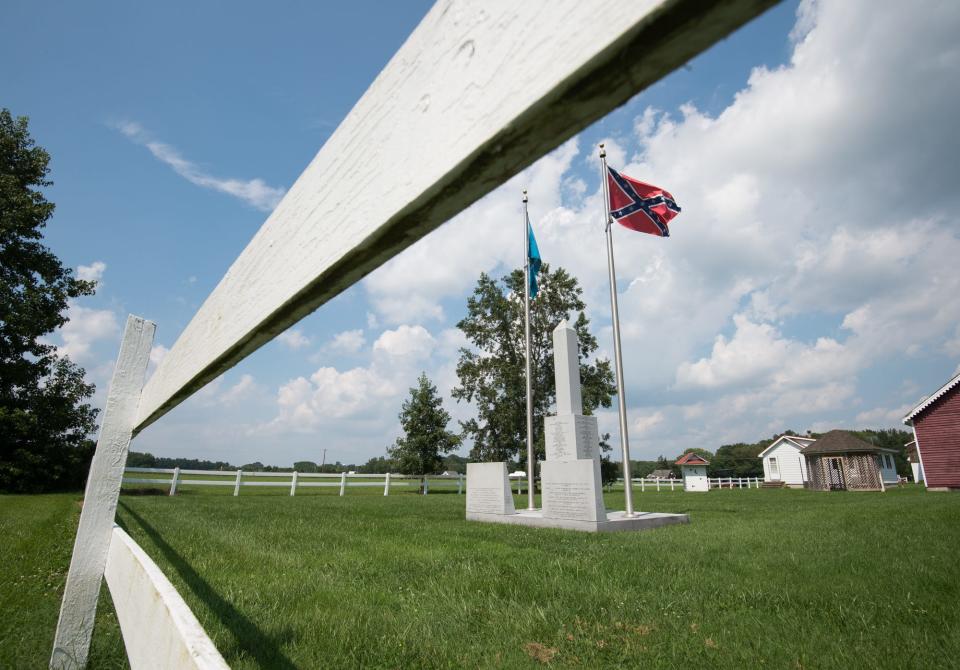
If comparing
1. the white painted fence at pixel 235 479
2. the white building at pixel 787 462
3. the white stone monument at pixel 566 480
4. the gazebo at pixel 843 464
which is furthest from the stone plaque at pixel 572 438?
the white building at pixel 787 462

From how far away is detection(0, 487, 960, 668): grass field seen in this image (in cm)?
293

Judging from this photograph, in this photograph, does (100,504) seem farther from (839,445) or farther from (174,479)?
(839,445)

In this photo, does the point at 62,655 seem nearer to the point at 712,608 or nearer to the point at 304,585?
the point at 304,585

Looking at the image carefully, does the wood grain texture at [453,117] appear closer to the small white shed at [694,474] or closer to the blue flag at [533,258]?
the blue flag at [533,258]

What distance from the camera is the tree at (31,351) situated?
21.2 m

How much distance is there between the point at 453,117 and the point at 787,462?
5864cm

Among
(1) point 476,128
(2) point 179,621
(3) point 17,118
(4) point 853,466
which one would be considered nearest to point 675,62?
(1) point 476,128

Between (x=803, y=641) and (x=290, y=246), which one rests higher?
(x=290, y=246)

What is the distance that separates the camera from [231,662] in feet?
8.70

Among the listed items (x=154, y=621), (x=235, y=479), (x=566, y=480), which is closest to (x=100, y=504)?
(x=154, y=621)

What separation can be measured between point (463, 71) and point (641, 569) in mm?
5286

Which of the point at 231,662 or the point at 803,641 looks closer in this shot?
the point at 231,662

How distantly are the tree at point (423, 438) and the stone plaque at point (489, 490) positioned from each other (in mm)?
20787

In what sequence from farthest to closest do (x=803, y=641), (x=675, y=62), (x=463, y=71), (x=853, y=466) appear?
1. (x=853, y=466)
2. (x=803, y=641)
3. (x=463, y=71)
4. (x=675, y=62)
